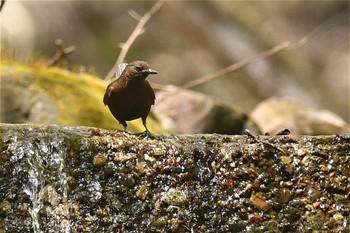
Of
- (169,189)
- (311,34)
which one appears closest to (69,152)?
(169,189)

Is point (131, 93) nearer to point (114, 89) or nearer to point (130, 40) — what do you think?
point (114, 89)

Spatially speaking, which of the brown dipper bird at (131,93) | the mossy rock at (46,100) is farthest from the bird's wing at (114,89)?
the mossy rock at (46,100)

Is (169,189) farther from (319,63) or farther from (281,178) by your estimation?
(319,63)

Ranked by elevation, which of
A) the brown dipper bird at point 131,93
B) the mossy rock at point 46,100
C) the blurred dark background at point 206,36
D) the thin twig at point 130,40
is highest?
the blurred dark background at point 206,36

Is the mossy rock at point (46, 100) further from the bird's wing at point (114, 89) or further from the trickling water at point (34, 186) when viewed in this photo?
the trickling water at point (34, 186)

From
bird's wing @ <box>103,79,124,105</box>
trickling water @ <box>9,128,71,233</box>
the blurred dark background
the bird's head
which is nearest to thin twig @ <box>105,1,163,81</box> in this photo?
the blurred dark background

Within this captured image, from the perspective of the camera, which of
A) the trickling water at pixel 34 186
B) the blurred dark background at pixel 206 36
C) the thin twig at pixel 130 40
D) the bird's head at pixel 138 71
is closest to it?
the trickling water at pixel 34 186
